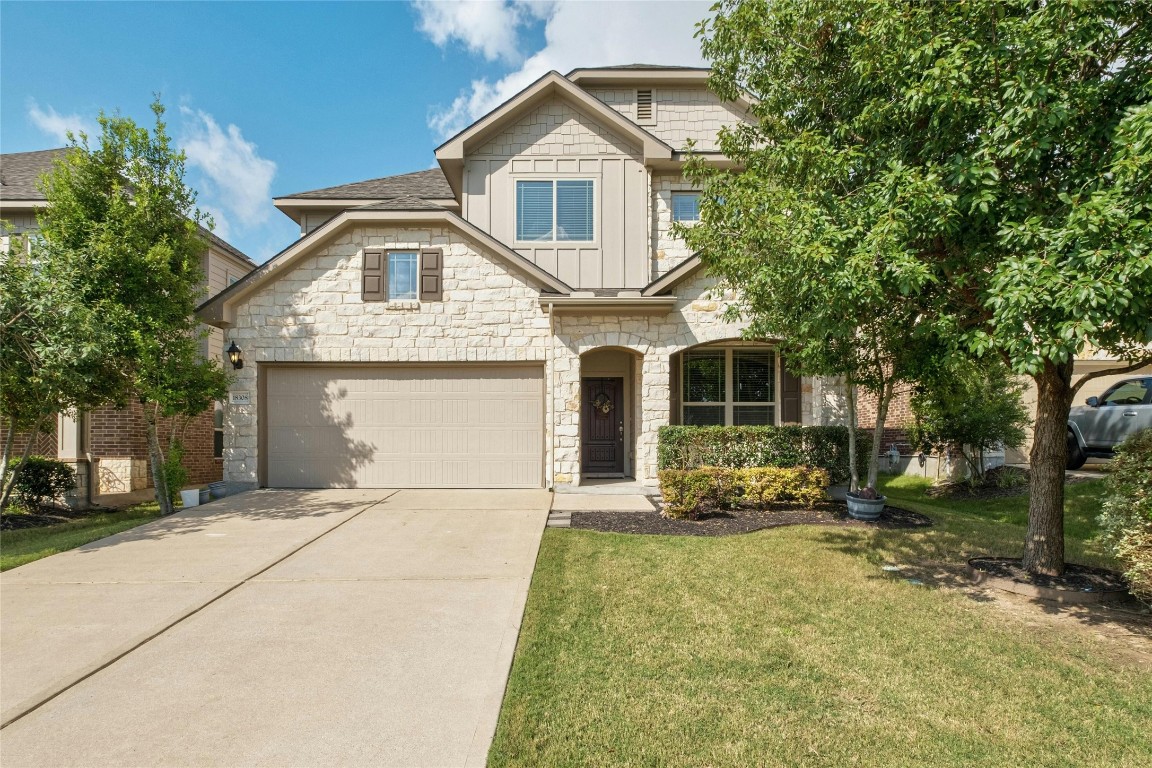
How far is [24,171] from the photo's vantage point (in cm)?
1304

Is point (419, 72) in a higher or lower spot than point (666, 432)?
higher

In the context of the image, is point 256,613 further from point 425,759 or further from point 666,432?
point 666,432

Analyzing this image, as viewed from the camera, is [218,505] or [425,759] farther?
[218,505]

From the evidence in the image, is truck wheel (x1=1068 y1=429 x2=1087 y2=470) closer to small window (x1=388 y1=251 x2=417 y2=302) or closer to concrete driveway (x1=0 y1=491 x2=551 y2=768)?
concrete driveway (x1=0 y1=491 x2=551 y2=768)

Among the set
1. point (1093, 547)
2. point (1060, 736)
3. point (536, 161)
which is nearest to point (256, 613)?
point (1060, 736)

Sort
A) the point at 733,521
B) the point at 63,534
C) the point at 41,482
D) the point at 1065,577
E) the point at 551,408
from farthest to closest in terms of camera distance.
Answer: the point at 551,408 < the point at 41,482 < the point at 63,534 < the point at 733,521 < the point at 1065,577

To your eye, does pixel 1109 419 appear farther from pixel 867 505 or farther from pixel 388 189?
pixel 388 189

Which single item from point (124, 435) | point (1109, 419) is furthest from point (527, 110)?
point (1109, 419)

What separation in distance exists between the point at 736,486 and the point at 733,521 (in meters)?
0.72

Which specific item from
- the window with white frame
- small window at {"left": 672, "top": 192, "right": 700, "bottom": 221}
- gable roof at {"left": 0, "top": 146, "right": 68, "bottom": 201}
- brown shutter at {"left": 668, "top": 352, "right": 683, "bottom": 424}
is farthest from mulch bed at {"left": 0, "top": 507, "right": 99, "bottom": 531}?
small window at {"left": 672, "top": 192, "right": 700, "bottom": 221}

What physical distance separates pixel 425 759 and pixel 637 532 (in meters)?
4.86

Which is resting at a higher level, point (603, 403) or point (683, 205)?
point (683, 205)

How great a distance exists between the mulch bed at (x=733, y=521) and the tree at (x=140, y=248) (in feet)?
22.9

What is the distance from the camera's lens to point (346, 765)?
9.24ft
